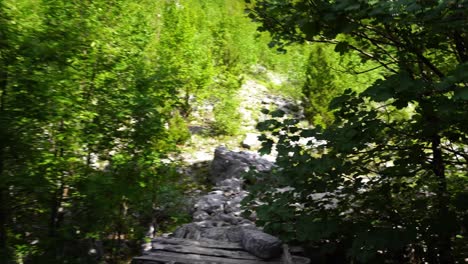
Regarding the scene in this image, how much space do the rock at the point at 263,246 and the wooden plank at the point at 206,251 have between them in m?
0.11

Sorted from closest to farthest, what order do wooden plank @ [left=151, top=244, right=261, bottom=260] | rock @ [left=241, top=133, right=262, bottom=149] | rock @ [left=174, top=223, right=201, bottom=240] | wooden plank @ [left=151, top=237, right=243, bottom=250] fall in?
wooden plank @ [left=151, top=244, right=261, bottom=260]
wooden plank @ [left=151, top=237, right=243, bottom=250]
rock @ [left=174, top=223, right=201, bottom=240]
rock @ [left=241, top=133, right=262, bottom=149]

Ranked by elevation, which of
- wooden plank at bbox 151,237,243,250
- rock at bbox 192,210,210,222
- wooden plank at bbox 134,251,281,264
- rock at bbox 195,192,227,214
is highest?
rock at bbox 195,192,227,214

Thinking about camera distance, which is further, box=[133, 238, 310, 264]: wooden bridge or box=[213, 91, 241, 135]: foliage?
box=[213, 91, 241, 135]: foliage

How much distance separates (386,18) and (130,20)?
16.4ft

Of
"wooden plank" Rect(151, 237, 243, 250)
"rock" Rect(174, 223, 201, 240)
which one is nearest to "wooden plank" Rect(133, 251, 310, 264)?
"wooden plank" Rect(151, 237, 243, 250)

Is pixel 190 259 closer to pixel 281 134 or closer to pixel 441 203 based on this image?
pixel 281 134

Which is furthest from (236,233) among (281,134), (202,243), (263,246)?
(281,134)

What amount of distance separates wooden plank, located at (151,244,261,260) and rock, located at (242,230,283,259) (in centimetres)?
11

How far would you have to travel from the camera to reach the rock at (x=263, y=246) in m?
5.40

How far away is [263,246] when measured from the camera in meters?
5.42

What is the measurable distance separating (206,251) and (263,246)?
0.89 meters

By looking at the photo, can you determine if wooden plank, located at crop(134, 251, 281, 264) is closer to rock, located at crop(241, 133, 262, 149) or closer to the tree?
the tree

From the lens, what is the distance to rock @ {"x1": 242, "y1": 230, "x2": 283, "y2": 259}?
5398 millimetres

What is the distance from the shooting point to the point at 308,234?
12.5 feet
